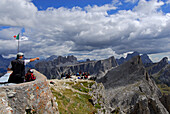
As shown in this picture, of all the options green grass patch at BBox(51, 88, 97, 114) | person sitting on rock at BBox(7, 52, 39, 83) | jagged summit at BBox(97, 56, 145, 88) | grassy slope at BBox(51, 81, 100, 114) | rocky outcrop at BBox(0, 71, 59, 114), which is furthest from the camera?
jagged summit at BBox(97, 56, 145, 88)

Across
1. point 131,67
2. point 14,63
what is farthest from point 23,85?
point 131,67

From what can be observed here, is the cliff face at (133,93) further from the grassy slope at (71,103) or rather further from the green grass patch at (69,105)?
the green grass patch at (69,105)

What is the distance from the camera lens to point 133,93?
3615 inches

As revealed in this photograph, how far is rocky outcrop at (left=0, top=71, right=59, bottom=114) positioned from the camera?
28.6 ft

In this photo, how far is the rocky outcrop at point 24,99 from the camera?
8723 mm

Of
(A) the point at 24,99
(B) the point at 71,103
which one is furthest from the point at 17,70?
(B) the point at 71,103

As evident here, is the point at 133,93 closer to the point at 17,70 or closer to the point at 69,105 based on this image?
the point at 69,105

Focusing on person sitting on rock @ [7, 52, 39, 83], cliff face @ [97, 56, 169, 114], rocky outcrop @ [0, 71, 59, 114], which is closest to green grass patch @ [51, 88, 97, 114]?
rocky outcrop @ [0, 71, 59, 114]

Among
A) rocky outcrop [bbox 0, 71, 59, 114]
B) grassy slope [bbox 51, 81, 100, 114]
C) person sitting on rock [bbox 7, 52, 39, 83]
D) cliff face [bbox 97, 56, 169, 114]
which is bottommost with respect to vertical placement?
cliff face [bbox 97, 56, 169, 114]

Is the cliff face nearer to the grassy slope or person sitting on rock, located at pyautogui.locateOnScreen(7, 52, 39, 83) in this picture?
the grassy slope

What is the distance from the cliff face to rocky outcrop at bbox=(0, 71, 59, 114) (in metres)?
38.8

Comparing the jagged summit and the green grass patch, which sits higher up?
the green grass patch

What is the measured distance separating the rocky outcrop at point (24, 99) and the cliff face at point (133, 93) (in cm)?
3883

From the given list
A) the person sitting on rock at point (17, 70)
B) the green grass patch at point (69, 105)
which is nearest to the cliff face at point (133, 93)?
the green grass patch at point (69, 105)
